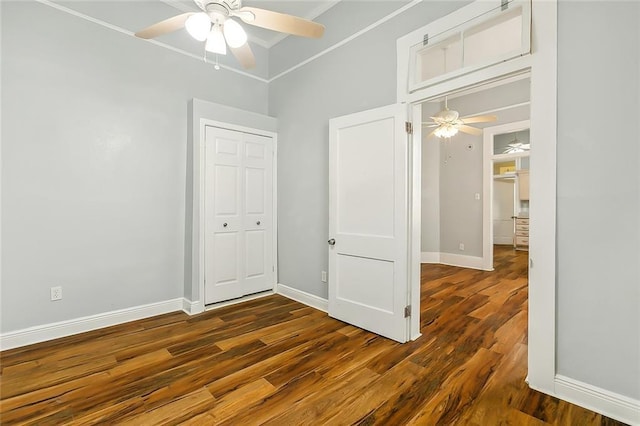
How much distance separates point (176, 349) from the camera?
97.7 inches

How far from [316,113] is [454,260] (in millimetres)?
4222

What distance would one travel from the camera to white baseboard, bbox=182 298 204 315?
129 inches

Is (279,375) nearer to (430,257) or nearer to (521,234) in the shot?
(430,257)

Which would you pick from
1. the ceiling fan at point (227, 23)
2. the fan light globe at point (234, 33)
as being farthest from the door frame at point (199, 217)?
the fan light globe at point (234, 33)

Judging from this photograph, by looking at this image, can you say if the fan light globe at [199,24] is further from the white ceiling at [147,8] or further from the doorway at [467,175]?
the doorway at [467,175]

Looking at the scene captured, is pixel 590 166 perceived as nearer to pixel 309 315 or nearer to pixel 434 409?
pixel 434 409

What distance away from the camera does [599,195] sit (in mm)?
1691

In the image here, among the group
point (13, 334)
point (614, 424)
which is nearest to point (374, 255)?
point (614, 424)

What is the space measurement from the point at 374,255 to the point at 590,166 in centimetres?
167

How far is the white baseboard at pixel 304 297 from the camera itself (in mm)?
3404

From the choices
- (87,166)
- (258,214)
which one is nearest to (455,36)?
(258,214)

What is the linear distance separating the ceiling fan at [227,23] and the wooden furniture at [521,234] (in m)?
8.45

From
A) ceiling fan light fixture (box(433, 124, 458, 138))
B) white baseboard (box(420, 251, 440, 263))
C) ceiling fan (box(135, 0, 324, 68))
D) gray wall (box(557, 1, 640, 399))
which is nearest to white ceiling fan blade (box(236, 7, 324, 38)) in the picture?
ceiling fan (box(135, 0, 324, 68))

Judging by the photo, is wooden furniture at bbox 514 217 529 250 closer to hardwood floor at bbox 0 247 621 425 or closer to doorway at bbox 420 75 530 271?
doorway at bbox 420 75 530 271
